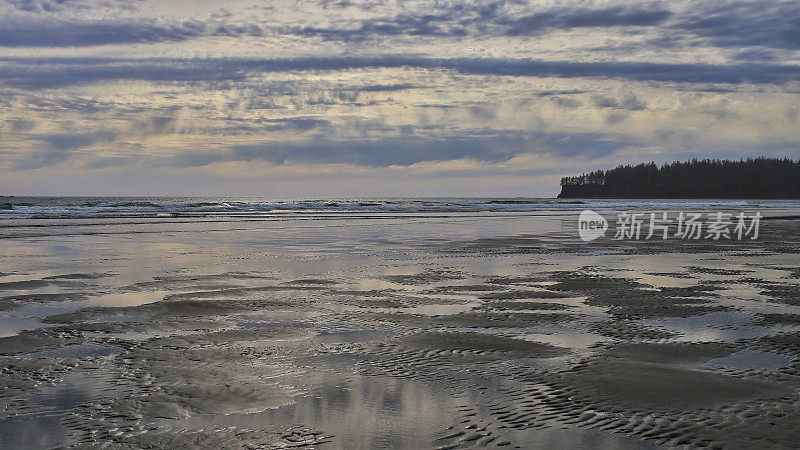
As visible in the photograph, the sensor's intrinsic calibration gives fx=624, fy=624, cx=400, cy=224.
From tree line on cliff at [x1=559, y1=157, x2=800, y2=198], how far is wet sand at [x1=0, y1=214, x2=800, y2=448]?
6995 inches

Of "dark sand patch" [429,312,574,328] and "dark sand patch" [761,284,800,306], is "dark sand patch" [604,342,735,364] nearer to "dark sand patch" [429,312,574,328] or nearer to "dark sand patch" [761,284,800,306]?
"dark sand patch" [429,312,574,328]

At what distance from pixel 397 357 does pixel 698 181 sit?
191 meters

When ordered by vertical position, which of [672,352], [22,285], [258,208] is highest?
[258,208]

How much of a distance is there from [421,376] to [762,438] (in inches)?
89.3

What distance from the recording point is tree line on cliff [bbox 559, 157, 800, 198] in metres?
165

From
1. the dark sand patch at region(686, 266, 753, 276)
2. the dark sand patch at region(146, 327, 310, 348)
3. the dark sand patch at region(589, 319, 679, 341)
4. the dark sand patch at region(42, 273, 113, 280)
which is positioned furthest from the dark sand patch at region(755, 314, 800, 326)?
the dark sand patch at region(42, 273, 113, 280)

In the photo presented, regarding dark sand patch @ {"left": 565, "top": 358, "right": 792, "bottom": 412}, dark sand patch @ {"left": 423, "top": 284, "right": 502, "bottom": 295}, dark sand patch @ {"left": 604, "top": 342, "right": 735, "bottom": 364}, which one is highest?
dark sand patch @ {"left": 423, "top": 284, "right": 502, "bottom": 295}

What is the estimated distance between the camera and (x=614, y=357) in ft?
17.7

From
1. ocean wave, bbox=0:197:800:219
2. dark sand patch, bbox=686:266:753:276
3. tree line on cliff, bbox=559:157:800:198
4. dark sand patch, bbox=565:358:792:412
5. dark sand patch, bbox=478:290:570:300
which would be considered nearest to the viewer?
dark sand patch, bbox=565:358:792:412

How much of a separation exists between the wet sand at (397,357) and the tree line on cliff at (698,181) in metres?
178

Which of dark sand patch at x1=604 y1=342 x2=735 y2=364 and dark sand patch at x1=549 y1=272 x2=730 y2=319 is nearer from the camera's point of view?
dark sand patch at x1=604 y1=342 x2=735 y2=364

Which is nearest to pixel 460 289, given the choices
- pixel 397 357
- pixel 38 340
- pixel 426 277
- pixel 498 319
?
pixel 426 277

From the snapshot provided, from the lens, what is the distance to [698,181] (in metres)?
177

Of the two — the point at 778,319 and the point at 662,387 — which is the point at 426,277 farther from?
the point at 662,387
